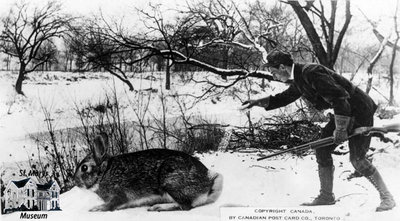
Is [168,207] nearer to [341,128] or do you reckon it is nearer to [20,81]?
[341,128]

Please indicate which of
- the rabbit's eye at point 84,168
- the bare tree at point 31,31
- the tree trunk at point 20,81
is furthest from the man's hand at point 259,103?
the tree trunk at point 20,81

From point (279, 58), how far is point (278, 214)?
97 centimetres

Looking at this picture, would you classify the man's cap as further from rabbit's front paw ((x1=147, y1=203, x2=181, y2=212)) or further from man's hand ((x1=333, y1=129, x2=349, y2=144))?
rabbit's front paw ((x1=147, y1=203, x2=181, y2=212))

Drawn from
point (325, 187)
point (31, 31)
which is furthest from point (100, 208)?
point (325, 187)

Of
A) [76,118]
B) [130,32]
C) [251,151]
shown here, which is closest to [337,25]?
[251,151]

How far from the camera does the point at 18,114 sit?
8.99 feet

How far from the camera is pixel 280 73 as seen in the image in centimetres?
253

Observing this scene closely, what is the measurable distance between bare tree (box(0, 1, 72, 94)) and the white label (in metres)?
1.59

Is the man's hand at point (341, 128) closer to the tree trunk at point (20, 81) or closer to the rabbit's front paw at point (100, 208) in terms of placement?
the rabbit's front paw at point (100, 208)

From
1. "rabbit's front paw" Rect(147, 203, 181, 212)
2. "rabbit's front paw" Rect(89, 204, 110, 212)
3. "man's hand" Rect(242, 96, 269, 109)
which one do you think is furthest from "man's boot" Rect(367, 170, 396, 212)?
"rabbit's front paw" Rect(89, 204, 110, 212)

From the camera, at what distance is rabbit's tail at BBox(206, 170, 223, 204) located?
2.53 metres

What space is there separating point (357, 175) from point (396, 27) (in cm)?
101

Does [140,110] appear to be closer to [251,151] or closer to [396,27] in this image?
[251,151]

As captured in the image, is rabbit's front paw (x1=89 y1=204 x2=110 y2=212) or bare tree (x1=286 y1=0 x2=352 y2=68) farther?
bare tree (x1=286 y1=0 x2=352 y2=68)
